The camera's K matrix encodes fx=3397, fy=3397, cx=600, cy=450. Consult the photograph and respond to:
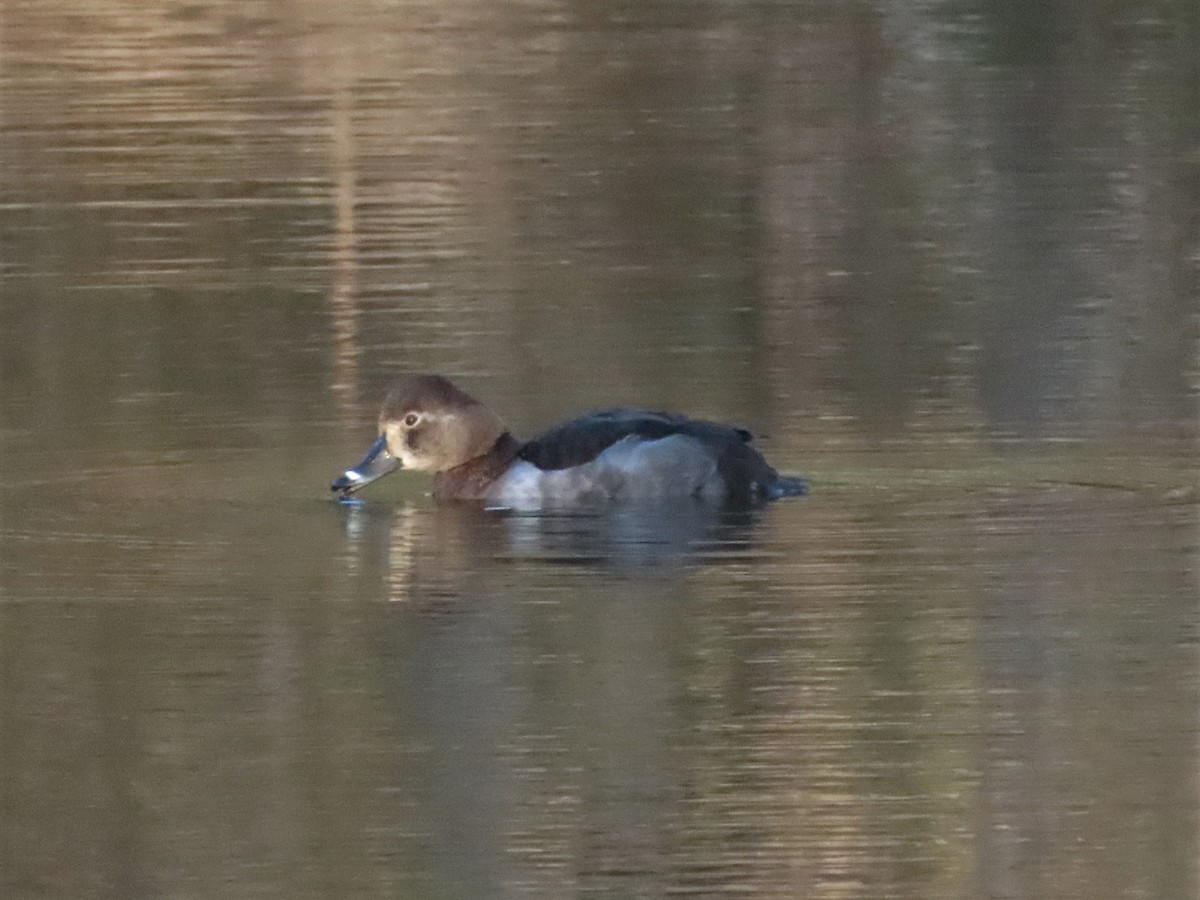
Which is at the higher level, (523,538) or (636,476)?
(636,476)

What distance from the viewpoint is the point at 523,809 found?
7.83 meters

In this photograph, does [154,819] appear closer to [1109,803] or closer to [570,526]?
[1109,803]

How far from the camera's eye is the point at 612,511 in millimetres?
11172

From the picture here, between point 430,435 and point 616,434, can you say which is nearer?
point 616,434

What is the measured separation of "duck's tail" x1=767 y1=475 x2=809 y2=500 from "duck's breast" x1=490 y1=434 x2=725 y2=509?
16 centimetres

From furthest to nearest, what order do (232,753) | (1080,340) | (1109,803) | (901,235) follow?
(901,235) < (1080,340) < (232,753) < (1109,803)

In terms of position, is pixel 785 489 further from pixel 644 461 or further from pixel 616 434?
pixel 616 434

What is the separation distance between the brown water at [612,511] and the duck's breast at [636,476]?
0.30 m

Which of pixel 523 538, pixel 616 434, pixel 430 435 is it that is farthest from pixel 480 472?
pixel 523 538

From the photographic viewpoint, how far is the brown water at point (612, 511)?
25.5 ft

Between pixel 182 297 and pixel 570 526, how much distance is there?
4.65 metres

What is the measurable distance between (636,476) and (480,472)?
2.05ft

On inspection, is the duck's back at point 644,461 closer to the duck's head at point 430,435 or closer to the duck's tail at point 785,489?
the duck's tail at point 785,489

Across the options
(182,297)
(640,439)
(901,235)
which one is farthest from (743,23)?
(640,439)
